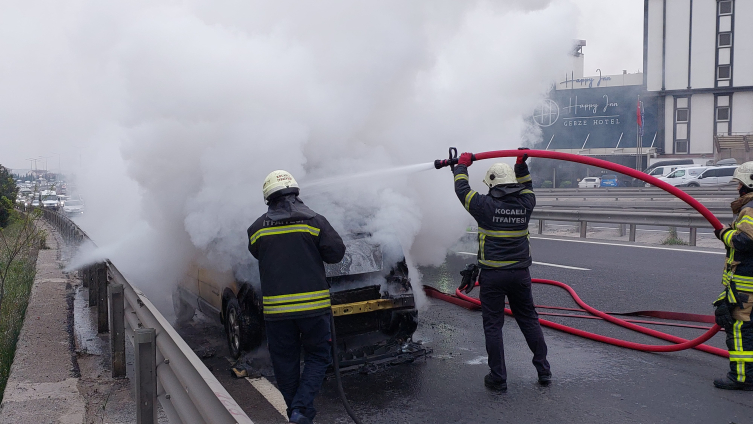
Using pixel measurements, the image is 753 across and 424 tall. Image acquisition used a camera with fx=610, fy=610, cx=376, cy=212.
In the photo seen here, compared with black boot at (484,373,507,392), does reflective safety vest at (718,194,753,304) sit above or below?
above

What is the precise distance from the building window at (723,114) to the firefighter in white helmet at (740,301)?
44.0 m

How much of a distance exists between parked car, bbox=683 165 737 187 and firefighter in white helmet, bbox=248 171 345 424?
30.4 meters

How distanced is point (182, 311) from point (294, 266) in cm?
417

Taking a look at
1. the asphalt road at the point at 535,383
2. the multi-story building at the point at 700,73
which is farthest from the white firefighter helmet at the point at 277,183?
the multi-story building at the point at 700,73

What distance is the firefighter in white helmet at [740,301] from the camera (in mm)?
4406

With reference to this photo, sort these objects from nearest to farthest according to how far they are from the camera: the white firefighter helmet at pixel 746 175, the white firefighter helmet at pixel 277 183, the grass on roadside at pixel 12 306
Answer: the white firefighter helmet at pixel 277 183 < the white firefighter helmet at pixel 746 175 < the grass on roadside at pixel 12 306

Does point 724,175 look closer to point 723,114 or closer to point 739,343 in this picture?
point 723,114

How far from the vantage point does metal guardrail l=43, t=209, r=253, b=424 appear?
8.25 ft

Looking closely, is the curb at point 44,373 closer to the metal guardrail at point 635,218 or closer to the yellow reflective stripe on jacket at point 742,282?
the yellow reflective stripe on jacket at point 742,282

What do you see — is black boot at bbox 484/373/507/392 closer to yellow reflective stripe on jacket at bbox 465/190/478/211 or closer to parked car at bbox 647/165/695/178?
yellow reflective stripe on jacket at bbox 465/190/478/211

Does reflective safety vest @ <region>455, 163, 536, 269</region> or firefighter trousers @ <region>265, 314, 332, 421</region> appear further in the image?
reflective safety vest @ <region>455, 163, 536, 269</region>

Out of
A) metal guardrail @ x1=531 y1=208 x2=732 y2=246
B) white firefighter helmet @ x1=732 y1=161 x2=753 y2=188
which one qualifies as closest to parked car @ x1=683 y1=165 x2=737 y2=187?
metal guardrail @ x1=531 y1=208 x2=732 y2=246

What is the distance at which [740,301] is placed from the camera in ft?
14.6

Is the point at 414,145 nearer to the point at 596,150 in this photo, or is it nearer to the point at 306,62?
the point at 306,62
